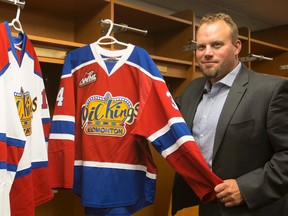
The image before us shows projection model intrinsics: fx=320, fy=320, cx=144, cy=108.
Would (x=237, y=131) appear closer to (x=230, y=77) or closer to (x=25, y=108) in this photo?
(x=230, y=77)

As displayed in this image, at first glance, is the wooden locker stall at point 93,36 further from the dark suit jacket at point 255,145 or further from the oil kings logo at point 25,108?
the dark suit jacket at point 255,145

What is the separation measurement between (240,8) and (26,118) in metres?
2.37

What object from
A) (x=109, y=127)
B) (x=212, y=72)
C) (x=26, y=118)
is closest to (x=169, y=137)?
(x=109, y=127)

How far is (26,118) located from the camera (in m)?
1.13

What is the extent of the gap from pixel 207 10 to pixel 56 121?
2.08 metres

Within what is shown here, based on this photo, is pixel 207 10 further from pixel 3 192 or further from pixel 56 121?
pixel 3 192

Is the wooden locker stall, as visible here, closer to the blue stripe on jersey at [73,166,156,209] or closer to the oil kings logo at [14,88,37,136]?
the oil kings logo at [14,88,37,136]

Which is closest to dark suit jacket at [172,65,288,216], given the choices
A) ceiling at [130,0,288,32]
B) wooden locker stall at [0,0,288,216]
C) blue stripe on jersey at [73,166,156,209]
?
blue stripe on jersey at [73,166,156,209]

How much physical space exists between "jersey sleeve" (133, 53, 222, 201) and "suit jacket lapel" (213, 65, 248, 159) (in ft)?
0.47

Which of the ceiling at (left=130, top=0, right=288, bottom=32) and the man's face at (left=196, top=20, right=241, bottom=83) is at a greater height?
the ceiling at (left=130, top=0, right=288, bottom=32)

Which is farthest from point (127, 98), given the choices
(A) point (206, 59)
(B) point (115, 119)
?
(A) point (206, 59)

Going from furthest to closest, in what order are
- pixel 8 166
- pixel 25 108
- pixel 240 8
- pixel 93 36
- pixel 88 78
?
pixel 240 8
pixel 93 36
pixel 88 78
pixel 25 108
pixel 8 166

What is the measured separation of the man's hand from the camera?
1181mm

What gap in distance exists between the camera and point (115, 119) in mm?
1311
